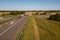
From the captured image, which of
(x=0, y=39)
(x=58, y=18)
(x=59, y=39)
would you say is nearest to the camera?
(x=0, y=39)

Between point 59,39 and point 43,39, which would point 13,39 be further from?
point 59,39

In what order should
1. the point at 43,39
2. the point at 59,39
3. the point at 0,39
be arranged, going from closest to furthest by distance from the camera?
1. the point at 0,39
2. the point at 43,39
3. the point at 59,39

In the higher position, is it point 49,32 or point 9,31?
point 9,31

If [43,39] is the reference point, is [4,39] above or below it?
above

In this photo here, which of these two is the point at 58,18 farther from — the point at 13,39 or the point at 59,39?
the point at 13,39

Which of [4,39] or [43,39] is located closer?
[4,39]

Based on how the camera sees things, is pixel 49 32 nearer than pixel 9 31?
No

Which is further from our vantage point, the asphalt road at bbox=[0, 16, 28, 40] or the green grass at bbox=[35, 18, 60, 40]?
the green grass at bbox=[35, 18, 60, 40]

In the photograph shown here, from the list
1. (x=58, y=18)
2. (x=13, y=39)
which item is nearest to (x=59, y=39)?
(x=13, y=39)

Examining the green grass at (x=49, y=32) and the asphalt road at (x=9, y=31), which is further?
the green grass at (x=49, y=32)

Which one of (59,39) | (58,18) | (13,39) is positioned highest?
(13,39)
